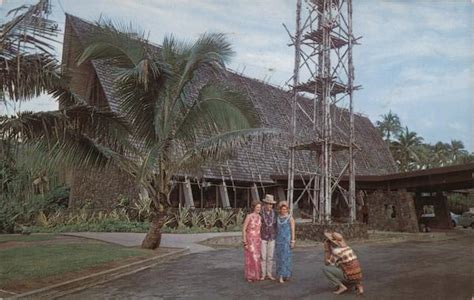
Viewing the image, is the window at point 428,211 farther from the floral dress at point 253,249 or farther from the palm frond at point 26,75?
the palm frond at point 26,75

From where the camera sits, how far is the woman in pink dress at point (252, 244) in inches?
305

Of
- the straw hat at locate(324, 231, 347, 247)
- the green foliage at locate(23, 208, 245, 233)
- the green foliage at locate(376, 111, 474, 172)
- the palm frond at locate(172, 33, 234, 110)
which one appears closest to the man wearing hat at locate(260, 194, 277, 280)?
the straw hat at locate(324, 231, 347, 247)

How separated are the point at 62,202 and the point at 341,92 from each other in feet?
47.6

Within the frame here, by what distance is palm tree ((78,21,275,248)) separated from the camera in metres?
10.4

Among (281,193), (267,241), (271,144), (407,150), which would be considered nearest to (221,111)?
(267,241)

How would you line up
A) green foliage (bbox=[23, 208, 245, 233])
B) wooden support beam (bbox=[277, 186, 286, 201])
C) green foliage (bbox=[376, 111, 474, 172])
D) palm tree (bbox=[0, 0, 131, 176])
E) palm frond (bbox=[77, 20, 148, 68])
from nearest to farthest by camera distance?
palm tree (bbox=[0, 0, 131, 176]) < palm frond (bbox=[77, 20, 148, 68]) < green foliage (bbox=[23, 208, 245, 233]) < wooden support beam (bbox=[277, 186, 286, 201]) < green foliage (bbox=[376, 111, 474, 172])

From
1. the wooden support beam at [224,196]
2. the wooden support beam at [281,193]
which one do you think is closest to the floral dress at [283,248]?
the wooden support beam at [224,196]

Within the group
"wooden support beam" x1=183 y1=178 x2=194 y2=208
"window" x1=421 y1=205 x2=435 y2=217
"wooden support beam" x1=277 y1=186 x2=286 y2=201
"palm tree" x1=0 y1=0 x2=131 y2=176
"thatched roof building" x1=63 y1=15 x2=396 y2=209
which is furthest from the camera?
"window" x1=421 y1=205 x2=435 y2=217

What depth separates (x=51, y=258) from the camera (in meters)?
9.84

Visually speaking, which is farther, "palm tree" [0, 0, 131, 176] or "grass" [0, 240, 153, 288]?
"grass" [0, 240, 153, 288]

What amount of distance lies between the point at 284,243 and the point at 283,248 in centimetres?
8

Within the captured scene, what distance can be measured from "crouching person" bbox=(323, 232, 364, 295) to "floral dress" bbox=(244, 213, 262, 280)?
136 cm

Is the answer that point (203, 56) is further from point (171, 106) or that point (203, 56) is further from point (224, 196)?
point (224, 196)

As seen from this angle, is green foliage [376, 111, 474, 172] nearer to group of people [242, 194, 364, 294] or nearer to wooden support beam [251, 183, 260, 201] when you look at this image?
wooden support beam [251, 183, 260, 201]
